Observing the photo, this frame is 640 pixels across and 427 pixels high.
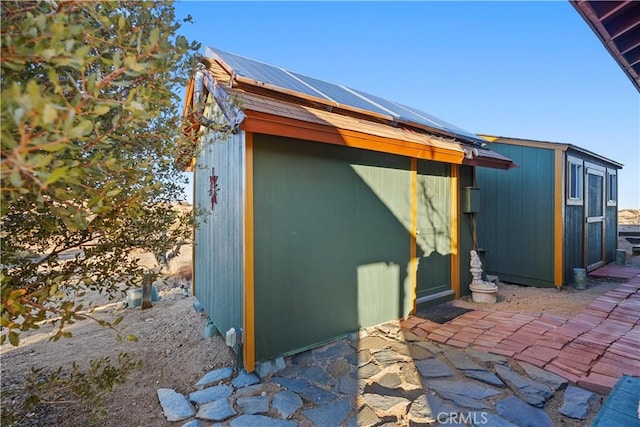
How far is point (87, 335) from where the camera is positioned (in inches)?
164

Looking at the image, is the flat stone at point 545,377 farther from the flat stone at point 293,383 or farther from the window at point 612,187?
the window at point 612,187

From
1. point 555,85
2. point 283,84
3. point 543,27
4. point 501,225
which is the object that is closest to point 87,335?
point 283,84

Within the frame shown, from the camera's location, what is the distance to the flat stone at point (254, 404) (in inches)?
91.5

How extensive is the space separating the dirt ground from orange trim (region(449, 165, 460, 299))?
1.15 ft

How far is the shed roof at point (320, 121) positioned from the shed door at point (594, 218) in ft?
15.4

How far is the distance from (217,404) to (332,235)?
6.03ft

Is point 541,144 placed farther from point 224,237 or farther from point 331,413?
point 331,413

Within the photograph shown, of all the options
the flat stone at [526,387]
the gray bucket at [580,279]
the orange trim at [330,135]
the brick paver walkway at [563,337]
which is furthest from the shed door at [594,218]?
the flat stone at [526,387]

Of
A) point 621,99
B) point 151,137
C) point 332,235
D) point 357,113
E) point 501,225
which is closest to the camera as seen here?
point 151,137

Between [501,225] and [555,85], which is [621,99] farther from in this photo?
[501,225]

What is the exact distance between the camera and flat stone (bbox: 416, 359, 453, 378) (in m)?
2.71

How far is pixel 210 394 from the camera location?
2.58 meters

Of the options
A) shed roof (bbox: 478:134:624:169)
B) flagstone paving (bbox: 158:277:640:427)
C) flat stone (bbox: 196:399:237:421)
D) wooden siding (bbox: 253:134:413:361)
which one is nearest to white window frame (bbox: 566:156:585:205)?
shed roof (bbox: 478:134:624:169)

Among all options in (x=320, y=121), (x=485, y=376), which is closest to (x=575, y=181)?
(x=485, y=376)
